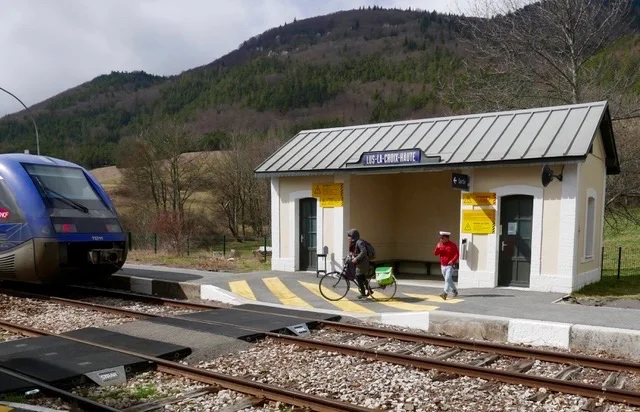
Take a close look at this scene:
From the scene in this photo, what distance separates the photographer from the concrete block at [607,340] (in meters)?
8.44

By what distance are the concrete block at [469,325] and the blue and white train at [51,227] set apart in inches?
293

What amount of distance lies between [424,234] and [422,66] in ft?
239

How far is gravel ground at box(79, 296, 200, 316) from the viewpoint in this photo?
11.8 meters

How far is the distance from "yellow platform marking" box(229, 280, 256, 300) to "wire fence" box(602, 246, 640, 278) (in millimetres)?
10768

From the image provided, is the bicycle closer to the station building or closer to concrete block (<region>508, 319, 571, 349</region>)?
the station building

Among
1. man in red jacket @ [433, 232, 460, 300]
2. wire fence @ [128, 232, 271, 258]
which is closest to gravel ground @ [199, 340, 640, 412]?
man in red jacket @ [433, 232, 460, 300]

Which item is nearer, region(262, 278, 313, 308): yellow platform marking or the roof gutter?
region(262, 278, 313, 308): yellow platform marking

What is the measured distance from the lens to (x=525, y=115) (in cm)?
1578

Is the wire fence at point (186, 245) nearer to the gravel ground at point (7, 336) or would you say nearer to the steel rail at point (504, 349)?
the steel rail at point (504, 349)

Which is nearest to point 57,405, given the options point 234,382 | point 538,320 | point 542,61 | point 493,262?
point 234,382

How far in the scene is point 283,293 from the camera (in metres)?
13.9

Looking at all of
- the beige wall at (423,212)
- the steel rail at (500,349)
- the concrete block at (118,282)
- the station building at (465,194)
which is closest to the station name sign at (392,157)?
the station building at (465,194)

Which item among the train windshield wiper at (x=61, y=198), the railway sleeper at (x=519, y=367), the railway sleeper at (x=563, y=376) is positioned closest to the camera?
the railway sleeper at (x=563, y=376)

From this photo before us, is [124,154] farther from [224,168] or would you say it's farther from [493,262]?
[493,262]
